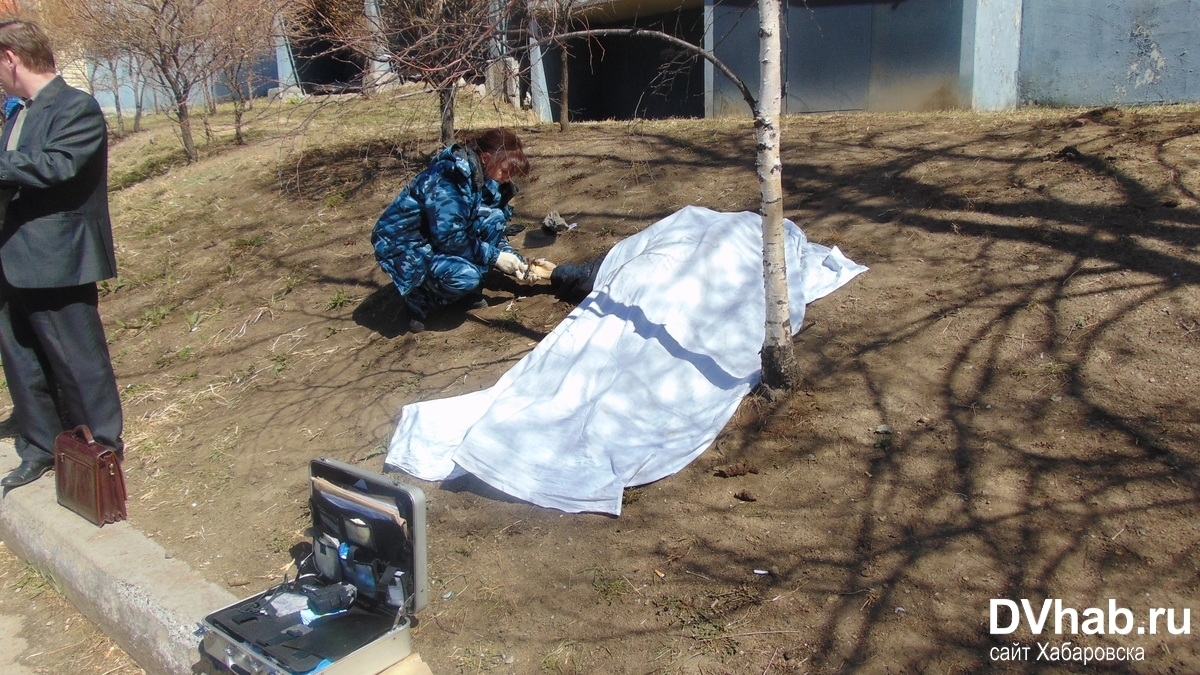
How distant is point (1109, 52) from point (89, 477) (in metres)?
10.3

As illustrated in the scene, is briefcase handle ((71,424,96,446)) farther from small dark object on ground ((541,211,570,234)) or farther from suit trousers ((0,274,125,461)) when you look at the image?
small dark object on ground ((541,211,570,234))

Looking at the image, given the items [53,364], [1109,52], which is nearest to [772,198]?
[53,364]

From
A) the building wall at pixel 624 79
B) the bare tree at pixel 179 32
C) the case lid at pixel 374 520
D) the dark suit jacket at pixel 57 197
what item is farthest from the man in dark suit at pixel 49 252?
the building wall at pixel 624 79

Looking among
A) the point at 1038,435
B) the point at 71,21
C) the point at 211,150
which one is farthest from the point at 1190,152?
the point at 71,21

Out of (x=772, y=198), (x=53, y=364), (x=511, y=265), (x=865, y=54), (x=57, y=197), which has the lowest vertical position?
(x=53, y=364)

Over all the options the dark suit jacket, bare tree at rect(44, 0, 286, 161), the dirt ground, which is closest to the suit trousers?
the dark suit jacket

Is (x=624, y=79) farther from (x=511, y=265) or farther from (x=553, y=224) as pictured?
(x=511, y=265)

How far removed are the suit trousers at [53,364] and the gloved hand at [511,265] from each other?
2.13 meters

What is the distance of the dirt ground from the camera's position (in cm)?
282

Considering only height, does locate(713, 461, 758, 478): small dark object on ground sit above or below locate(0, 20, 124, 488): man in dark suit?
below

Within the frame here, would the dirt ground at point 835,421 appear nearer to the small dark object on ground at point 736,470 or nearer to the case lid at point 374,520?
the small dark object on ground at point 736,470

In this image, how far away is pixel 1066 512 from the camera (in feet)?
9.82

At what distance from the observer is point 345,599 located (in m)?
2.94

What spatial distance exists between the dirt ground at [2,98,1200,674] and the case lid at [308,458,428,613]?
35 cm
